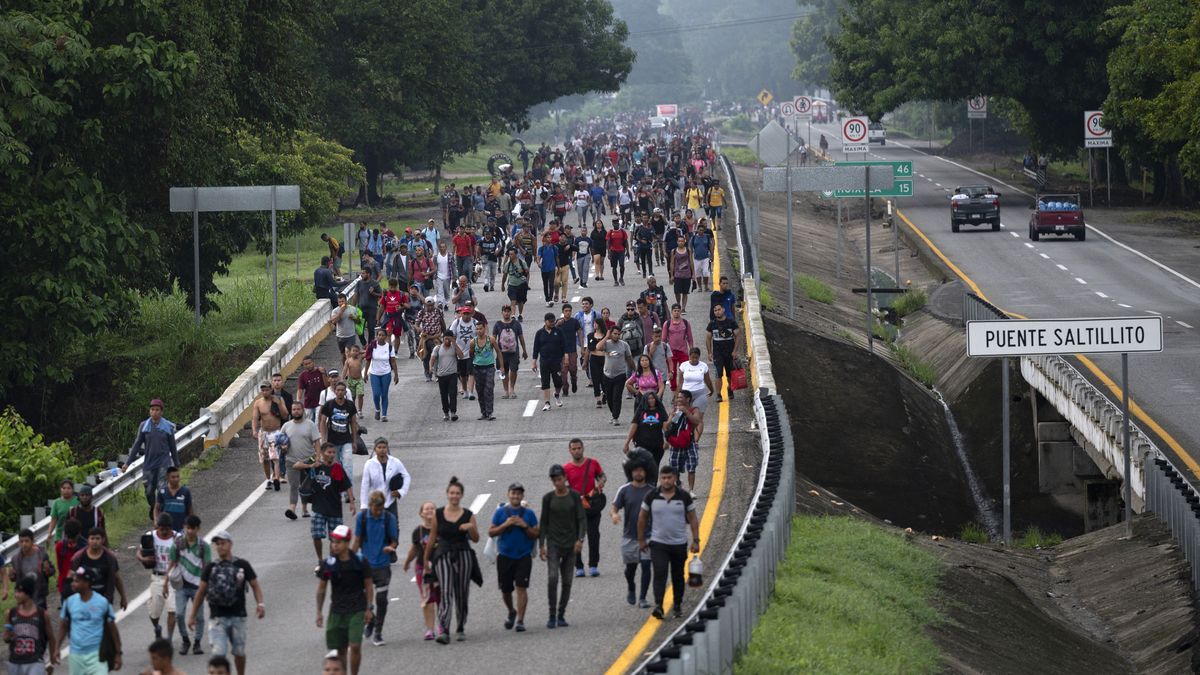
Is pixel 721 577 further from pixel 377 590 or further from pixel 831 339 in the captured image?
pixel 831 339

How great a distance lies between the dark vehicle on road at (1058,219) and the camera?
58.0 meters

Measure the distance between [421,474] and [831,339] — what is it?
48.5ft

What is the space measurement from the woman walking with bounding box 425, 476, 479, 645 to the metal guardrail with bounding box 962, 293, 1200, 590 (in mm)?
9215

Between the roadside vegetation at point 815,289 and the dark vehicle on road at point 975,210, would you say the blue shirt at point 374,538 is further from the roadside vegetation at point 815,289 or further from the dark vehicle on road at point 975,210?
the dark vehicle on road at point 975,210

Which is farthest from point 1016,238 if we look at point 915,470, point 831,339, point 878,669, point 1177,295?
point 878,669

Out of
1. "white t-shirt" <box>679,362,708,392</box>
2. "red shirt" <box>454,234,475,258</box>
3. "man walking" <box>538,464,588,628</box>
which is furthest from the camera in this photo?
Result: "red shirt" <box>454,234,475,258</box>

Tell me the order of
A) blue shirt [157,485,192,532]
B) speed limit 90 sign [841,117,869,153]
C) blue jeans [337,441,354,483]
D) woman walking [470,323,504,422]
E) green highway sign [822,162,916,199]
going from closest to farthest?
blue shirt [157,485,192,532]
blue jeans [337,441,354,483]
woman walking [470,323,504,422]
green highway sign [822,162,916,199]
speed limit 90 sign [841,117,869,153]

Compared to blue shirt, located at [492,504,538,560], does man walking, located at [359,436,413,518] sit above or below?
above

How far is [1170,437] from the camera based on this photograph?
29.9m

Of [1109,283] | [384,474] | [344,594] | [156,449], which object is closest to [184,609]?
[344,594]

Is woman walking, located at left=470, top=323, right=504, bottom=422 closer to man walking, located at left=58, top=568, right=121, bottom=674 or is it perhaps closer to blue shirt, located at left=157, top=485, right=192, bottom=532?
blue shirt, located at left=157, top=485, right=192, bottom=532

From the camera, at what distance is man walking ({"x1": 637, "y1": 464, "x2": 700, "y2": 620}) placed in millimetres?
16438

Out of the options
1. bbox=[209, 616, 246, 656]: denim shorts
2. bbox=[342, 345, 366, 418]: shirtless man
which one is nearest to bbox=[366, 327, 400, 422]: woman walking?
bbox=[342, 345, 366, 418]: shirtless man

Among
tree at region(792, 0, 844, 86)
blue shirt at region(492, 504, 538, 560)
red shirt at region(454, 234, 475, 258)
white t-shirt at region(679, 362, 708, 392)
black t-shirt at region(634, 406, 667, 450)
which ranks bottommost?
blue shirt at region(492, 504, 538, 560)
